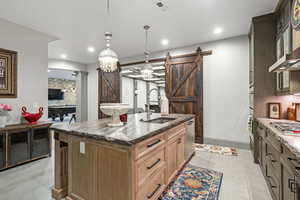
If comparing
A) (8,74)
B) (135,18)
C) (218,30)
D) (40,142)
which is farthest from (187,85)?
(8,74)

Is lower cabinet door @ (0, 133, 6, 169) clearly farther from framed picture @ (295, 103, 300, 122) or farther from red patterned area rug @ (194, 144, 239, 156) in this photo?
framed picture @ (295, 103, 300, 122)

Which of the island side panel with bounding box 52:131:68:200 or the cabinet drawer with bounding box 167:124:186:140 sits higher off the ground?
the cabinet drawer with bounding box 167:124:186:140

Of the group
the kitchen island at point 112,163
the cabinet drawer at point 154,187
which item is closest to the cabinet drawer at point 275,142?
the kitchen island at point 112,163

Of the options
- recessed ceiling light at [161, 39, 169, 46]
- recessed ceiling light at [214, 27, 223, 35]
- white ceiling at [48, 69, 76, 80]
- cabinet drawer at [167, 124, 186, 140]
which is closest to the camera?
cabinet drawer at [167, 124, 186, 140]

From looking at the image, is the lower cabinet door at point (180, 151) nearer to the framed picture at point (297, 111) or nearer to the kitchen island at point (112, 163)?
the kitchen island at point (112, 163)

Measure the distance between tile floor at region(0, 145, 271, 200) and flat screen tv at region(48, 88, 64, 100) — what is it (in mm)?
9034

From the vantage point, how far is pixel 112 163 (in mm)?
1398

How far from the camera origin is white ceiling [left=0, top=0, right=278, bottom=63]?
2509 millimetres

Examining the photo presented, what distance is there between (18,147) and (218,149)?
441 centimetres

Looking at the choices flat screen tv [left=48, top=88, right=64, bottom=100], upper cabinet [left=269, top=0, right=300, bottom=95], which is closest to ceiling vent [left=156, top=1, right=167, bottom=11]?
upper cabinet [left=269, top=0, right=300, bottom=95]

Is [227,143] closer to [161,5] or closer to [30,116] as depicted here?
[161,5]

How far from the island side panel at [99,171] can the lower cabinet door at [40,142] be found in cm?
186

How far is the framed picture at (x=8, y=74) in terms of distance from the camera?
2.84 m

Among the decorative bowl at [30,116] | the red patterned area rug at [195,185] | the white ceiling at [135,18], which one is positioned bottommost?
the red patterned area rug at [195,185]
